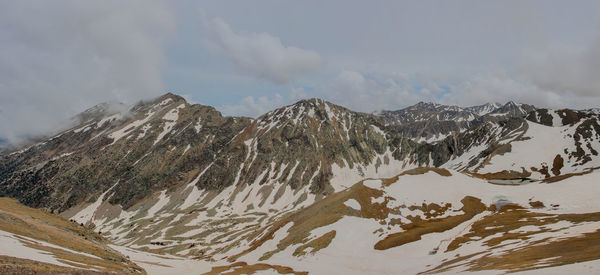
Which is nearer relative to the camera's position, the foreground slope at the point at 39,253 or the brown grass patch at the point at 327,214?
the foreground slope at the point at 39,253

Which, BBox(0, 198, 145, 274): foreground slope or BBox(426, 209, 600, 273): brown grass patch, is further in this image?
BBox(426, 209, 600, 273): brown grass patch

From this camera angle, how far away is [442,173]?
336ft

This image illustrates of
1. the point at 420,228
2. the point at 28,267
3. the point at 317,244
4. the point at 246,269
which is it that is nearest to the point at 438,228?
the point at 420,228

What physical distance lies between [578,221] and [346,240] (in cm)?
4259

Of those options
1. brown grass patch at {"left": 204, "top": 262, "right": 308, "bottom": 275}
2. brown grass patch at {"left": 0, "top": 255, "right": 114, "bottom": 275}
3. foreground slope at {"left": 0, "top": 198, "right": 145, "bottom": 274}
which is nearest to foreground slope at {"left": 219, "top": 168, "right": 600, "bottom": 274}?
brown grass patch at {"left": 204, "top": 262, "right": 308, "bottom": 275}

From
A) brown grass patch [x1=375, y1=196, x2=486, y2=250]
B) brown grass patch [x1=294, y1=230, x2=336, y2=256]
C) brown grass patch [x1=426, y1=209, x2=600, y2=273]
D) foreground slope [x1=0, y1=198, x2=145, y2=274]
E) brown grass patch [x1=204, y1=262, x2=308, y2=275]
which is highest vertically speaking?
foreground slope [x1=0, y1=198, x2=145, y2=274]

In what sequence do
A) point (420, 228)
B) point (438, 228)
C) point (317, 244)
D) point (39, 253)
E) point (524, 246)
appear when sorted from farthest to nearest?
point (317, 244) < point (420, 228) < point (438, 228) < point (524, 246) < point (39, 253)

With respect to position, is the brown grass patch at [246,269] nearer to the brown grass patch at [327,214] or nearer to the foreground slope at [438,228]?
the foreground slope at [438,228]

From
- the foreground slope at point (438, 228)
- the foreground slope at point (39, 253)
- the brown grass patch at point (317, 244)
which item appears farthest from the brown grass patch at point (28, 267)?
the brown grass patch at point (317, 244)

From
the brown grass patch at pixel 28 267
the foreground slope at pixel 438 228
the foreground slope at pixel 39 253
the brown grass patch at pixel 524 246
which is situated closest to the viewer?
the brown grass patch at pixel 28 267

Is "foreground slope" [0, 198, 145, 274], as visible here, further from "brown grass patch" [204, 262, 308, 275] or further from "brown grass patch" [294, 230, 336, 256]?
"brown grass patch" [294, 230, 336, 256]

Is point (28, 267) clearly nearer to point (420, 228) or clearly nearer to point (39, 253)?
point (39, 253)

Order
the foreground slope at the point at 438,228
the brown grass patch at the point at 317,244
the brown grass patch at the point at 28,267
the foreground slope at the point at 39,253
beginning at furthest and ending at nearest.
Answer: the brown grass patch at the point at 317,244 → the foreground slope at the point at 438,228 → the foreground slope at the point at 39,253 → the brown grass patch at the point at 28,267

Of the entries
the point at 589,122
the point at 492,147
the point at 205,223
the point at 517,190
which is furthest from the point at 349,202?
the point at 589,122
